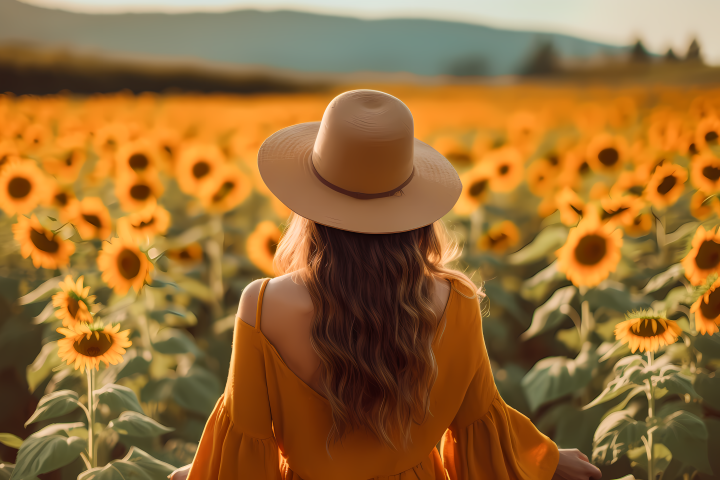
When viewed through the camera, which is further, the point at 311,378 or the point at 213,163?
the point at 213,163

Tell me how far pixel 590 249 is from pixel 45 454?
178 cm

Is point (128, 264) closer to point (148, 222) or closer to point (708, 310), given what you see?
point (148, 222)

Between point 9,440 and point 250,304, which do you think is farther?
point 9,440

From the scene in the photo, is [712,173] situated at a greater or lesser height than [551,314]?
greater

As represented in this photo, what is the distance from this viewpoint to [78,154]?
2.82 metres

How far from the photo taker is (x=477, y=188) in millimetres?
2793

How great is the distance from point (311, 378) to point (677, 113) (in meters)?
3.01

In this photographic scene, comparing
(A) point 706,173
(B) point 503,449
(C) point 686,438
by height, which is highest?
(A) point 706,173

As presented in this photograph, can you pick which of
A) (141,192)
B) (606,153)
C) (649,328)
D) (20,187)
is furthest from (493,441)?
(20,187)

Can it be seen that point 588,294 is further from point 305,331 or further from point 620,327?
point 305,331

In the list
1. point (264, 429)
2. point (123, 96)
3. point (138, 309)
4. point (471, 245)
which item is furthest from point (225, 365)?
point (123, 96)

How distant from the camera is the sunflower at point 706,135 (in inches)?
94.9

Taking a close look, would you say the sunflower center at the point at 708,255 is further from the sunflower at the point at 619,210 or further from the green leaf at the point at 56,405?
the green leaf at the point at 56,405

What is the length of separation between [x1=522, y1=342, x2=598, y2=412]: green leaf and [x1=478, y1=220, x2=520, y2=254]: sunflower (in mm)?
985
